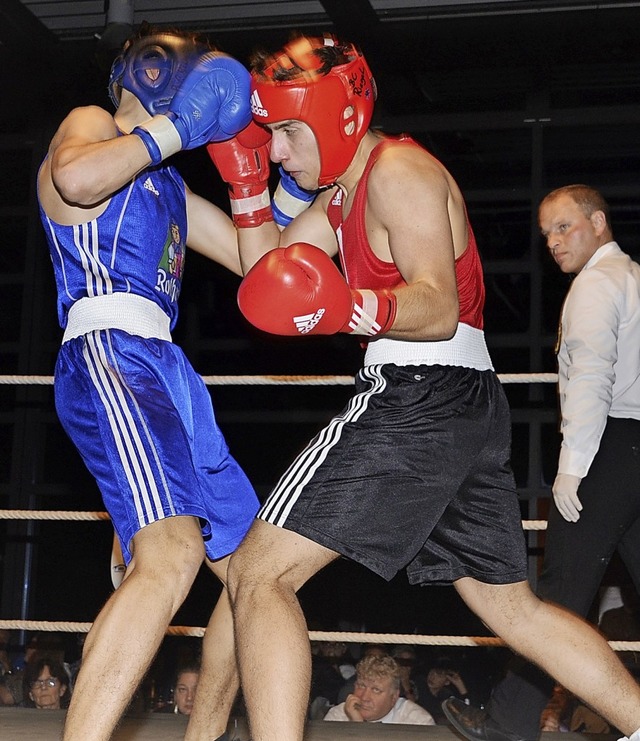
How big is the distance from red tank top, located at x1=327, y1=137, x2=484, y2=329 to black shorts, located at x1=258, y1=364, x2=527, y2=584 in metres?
0.14

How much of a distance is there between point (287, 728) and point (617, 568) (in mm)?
4112

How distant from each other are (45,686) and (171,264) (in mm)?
2209

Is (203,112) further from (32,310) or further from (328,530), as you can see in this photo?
(32,310)

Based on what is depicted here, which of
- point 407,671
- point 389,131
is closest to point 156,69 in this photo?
point 407,671

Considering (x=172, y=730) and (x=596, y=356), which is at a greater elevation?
(x=596, y=356)

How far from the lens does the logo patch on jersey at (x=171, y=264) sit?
1969mm

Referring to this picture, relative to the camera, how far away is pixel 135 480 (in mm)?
1711

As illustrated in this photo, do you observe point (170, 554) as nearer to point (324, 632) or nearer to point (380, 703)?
point (324, 632)

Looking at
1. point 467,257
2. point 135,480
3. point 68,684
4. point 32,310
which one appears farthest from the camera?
point 32,310

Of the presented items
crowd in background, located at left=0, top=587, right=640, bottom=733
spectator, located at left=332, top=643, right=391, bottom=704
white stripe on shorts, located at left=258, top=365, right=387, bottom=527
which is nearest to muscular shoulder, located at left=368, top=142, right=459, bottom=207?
white stripe on shorts, located at left=258, top=365, right=387, bottom=527

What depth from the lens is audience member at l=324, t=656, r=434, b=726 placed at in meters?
3.24

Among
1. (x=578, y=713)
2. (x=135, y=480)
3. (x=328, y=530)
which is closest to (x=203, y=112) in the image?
(x=135, y=480)

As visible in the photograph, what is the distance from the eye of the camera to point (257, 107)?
185 cm

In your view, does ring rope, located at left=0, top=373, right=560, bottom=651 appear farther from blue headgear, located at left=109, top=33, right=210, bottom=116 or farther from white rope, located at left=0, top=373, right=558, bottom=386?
blue headgear, located at left=109, top=33, right=210, bottom=116
